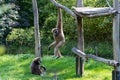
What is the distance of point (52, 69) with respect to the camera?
42.3 feet

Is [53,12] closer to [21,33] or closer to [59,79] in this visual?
[21,33]

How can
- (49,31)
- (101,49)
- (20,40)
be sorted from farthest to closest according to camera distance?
(49,31) → (20,40) → (101,49)

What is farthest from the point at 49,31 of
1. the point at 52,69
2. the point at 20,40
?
the point at 52,69

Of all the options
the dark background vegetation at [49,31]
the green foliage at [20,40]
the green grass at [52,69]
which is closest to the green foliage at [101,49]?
the dark background vegetation at [49,31]

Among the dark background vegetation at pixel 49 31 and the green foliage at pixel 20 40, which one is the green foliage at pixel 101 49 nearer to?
the dark background vegetation at pixel 49 31

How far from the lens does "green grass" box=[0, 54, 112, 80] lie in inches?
441

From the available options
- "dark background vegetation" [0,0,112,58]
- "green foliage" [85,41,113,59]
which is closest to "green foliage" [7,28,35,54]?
"dark background vegetation" [0,0,112,58]

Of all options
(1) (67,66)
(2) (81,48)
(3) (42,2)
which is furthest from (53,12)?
(2) (81,48)

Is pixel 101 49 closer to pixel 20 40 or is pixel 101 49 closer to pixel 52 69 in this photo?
pixel 20 40

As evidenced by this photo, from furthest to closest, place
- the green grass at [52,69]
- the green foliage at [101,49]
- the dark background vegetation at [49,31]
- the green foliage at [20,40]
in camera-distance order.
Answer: the green foliage at [20,40] → the dark background vegetation at [49,31] → the green foliage at [101,49] → the green grass at [52,69]

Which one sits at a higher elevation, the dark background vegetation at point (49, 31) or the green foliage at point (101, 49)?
the dark background vegetation at point (49, 31)

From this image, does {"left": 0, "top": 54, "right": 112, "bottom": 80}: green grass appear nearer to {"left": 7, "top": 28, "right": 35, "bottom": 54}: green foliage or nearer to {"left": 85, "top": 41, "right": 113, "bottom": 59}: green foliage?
{"left": 85, "top": 41, "right": 113, "bottom": 59}: green foliage

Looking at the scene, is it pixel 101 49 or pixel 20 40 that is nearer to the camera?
pixel 101 49

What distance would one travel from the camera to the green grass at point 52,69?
11192 millimetres
